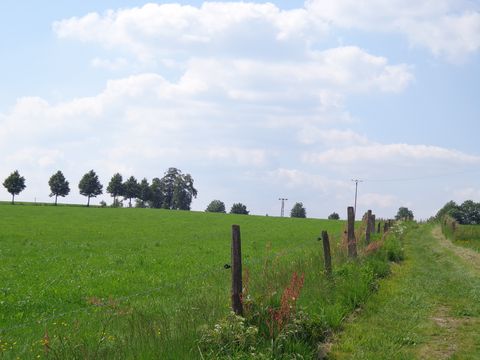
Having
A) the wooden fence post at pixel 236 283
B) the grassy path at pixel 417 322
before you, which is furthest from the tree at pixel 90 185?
the wooden fence post at pixel 236 283

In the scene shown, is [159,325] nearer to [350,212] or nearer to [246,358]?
[246,358]

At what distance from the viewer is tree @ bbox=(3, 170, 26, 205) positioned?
11419cm

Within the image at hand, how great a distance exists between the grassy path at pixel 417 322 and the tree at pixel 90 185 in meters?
116

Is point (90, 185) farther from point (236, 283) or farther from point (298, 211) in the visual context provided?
point (236, 283)

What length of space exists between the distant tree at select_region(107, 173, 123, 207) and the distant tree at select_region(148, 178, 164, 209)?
1038cm

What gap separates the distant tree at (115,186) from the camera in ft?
433

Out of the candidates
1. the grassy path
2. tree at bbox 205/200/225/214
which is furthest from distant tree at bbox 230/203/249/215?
the grassy path

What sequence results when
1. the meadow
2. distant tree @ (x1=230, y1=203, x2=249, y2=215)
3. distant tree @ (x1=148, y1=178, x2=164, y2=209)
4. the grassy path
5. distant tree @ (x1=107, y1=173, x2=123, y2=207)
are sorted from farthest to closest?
distant tree @ (x1=230, y1=203, x2=249, y2=215) → distant tree @ (x1=148, y1=178, x2=164, y2=209) → distant tree @ (x1=107, y1=173, x2=123, y2=207) → the meadow → the grassy path

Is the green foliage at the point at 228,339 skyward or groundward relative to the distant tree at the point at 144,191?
groundward

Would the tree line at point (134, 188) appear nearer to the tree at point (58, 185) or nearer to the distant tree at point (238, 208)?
the tree at point (58, 185)

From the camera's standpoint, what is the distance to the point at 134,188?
136 m

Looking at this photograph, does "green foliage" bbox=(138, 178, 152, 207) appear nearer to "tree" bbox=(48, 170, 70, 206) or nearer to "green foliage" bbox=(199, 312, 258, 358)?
"tree" bbox=(48, 170, 70, 206)

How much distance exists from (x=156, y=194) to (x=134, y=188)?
9.87 m

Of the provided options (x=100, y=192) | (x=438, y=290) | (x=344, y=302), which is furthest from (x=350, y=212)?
(x=100, y=192)
